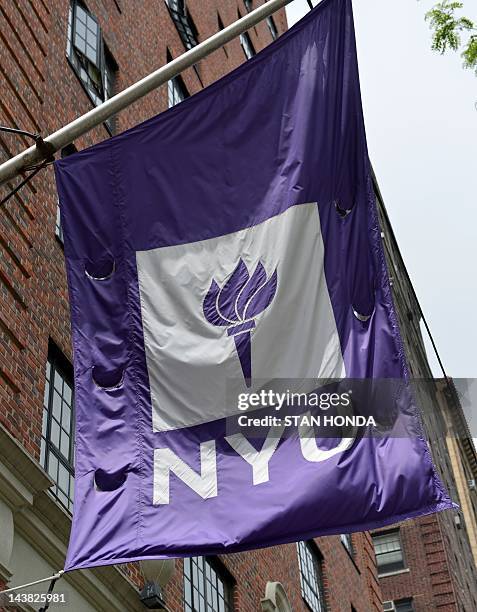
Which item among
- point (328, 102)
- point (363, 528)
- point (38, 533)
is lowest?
point (363, 528)

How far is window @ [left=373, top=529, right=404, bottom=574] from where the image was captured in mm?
44406

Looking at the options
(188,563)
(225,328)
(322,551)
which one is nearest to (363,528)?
(225,328)

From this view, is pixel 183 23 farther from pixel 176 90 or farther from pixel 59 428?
pixel 59 428

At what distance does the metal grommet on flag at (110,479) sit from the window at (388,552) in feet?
122

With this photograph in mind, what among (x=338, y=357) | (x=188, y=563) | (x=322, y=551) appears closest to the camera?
(x=338, y=357)

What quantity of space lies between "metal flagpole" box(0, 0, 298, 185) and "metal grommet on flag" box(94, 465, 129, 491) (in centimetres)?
244

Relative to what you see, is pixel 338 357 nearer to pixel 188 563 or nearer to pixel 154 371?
pixel 154 371

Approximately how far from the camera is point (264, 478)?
8312 mm

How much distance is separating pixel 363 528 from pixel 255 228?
2.86 metres

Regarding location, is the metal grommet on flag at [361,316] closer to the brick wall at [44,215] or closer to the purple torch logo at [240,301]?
the purple torch logo at [240,301]

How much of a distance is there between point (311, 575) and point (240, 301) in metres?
13.9

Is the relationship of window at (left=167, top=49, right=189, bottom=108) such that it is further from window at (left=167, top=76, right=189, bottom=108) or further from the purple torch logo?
the purple torch logo

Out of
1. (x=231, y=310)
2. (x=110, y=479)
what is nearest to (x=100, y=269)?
(x=231, y=310)

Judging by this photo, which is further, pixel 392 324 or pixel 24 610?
pixel 24 610
